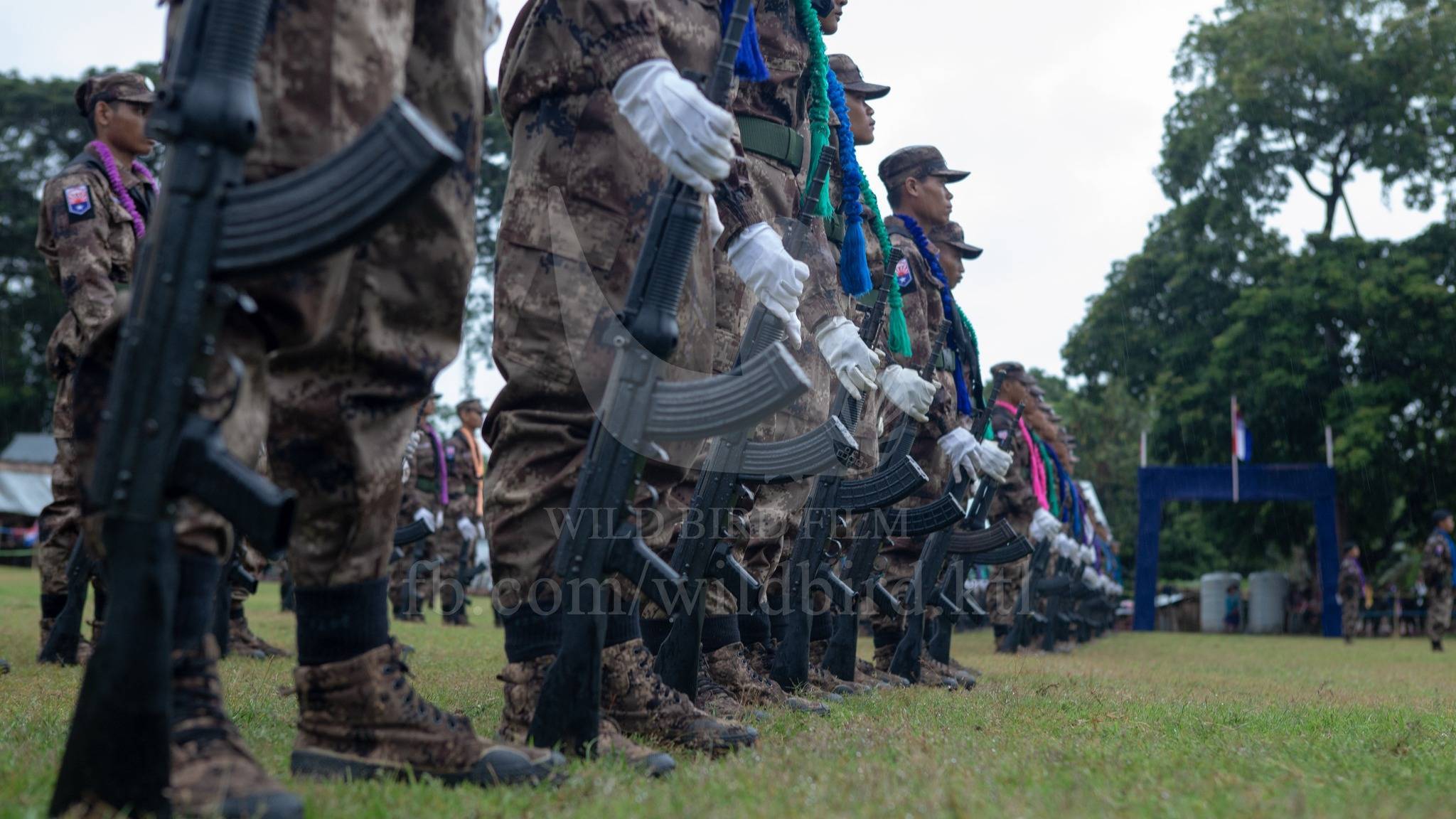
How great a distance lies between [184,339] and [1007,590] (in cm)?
1076

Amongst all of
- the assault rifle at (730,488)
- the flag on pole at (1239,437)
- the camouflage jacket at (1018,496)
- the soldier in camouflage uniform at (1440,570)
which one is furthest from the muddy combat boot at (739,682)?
the flag on pole at (1239,437)

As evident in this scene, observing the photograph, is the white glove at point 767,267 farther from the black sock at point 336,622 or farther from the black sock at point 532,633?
the black sock at point 336,622

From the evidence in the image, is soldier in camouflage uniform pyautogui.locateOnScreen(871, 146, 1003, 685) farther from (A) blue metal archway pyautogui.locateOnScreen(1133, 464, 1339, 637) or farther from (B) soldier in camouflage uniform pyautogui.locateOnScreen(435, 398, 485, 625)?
(A) blue metal archway pyautogui.locateOnScreen(1133, 464, 1339, 637)

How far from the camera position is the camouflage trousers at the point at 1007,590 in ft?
39.1

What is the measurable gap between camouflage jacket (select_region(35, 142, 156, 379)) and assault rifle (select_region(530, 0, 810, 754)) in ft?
10.4

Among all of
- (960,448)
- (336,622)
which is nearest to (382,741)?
(336,622)

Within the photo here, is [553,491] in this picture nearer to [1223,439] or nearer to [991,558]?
[991,558]

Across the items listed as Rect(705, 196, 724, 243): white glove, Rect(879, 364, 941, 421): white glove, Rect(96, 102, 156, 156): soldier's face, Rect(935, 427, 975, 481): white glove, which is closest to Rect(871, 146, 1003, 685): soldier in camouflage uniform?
Rect(935, 427, 975, 481): white glove

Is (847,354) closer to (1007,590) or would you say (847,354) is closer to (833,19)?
(833,19)

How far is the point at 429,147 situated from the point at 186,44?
0.43 m

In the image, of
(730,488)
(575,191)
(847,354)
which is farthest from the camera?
(847,354)

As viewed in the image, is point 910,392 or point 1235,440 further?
point 1235,440

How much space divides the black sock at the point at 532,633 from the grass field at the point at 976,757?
0.42 metres

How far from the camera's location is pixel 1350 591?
22922 millimetres
